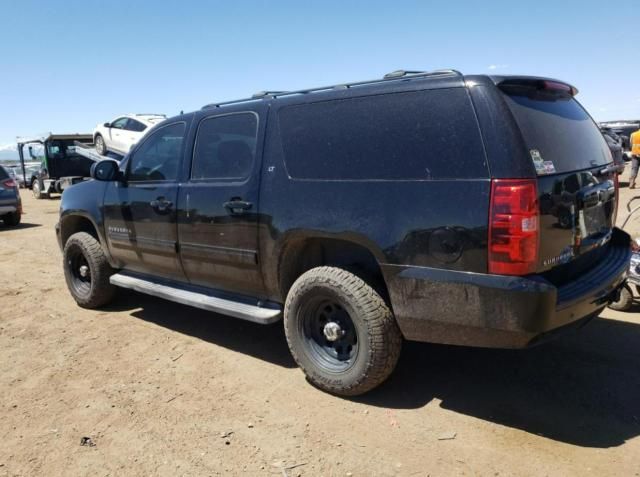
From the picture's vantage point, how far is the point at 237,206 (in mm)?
3775

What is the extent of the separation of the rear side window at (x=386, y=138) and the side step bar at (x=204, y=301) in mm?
1048

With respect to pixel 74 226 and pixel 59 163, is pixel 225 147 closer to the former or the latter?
pixel 74 226

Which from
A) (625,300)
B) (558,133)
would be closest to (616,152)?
(625,300)

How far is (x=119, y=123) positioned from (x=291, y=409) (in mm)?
13939

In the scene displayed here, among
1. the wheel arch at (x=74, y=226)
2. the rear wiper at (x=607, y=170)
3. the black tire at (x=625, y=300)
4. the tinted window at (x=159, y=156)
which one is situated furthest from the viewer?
the wheel arch at (x=74, y=226)

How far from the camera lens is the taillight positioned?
8.45 ft

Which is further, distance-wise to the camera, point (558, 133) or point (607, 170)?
point (607, 170)

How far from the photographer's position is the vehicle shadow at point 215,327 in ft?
14.0

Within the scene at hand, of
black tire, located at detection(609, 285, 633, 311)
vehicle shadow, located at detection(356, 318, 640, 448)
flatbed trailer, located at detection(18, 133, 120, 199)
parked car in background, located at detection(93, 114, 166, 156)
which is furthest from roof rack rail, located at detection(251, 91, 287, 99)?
flatbed trailer, located at detection(18, 133, 120, 199)

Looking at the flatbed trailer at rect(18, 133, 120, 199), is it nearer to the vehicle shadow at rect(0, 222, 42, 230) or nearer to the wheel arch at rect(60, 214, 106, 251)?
the vehicle shadow at rect(0, 222, 42, 230)

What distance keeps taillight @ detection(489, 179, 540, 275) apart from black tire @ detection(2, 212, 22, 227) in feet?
44.7

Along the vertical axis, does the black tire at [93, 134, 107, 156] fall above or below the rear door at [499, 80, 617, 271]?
above

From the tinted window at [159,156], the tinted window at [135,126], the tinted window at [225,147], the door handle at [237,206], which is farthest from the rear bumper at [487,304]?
the tinted window at [135,126]

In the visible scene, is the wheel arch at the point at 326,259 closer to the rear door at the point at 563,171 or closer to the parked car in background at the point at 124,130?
the rear door at the point at 563,171
